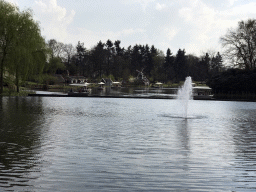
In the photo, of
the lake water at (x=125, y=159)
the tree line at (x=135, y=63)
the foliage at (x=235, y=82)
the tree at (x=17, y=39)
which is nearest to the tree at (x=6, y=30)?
the tree at (x=17, y=39)

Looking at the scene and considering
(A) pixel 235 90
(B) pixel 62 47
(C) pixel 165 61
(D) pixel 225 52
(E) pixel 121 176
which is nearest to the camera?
(E) pixel 121 176

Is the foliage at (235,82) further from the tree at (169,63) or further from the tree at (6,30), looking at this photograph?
the tree at (169,63)

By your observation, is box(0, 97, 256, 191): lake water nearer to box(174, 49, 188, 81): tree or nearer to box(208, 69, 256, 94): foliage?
box(208, 69, 256, 94): foliage

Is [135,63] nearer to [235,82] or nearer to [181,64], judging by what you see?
[181,64]

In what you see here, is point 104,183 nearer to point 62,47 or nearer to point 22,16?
point 22,16

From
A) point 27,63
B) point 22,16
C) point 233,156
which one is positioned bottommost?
point 233,156

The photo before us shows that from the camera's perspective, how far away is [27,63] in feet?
158

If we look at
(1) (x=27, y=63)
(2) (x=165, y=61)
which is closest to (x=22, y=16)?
(1) (x=27, y=63)

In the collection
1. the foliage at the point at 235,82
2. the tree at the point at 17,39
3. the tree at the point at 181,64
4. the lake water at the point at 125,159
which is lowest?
the lake water at the point at 125,159

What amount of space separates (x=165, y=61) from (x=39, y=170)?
538ft

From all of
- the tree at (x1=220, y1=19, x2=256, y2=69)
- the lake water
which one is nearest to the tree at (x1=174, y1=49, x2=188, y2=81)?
the tree at (x1=220, y1=19, x2=256, y2=69)

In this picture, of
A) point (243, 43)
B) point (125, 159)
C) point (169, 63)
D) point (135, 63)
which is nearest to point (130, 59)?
point (135, 63)

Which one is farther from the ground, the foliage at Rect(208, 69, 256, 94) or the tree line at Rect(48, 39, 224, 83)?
the tree line at Rect(48, 39, 224, 83)

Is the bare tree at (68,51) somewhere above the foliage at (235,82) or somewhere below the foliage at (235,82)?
above
